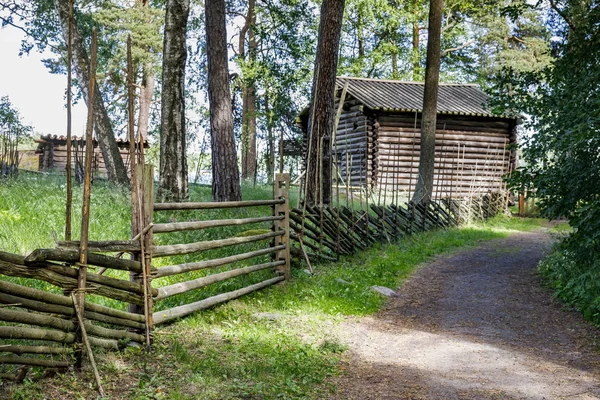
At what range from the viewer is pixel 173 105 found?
10.8 meters

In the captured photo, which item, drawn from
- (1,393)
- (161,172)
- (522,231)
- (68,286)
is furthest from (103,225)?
(522,231)

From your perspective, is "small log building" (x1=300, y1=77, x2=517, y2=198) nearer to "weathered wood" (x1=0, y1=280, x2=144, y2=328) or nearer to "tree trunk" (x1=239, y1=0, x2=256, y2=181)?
"tree trunk" (x1=239, y1=0, x2=256, y2=181)

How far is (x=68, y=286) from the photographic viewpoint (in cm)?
413

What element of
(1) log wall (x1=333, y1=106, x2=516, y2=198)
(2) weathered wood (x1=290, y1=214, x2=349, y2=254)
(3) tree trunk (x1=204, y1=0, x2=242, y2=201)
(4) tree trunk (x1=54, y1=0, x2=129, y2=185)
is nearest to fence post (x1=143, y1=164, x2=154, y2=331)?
(2) weathered wood (x1=290, y1=214, x2=349, y2=254)

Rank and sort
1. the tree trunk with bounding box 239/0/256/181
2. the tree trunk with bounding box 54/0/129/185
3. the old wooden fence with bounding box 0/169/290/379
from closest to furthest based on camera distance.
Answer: the old wooden fence with bounding box 0/169/290/379, the tree trunk with bounding box 54/0/129/185, the tree trunk with bounding box 239/0/256/181

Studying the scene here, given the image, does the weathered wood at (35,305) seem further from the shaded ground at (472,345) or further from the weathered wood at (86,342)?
the shaded ground at (472,345)

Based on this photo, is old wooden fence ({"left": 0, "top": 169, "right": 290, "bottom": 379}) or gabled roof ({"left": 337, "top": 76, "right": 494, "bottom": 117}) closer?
old wooden fence ({"left": 0, "top": 169, "right": 290, "bottom": 379})

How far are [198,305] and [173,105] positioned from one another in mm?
5747

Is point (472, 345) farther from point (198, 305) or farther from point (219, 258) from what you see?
point (219, 258)

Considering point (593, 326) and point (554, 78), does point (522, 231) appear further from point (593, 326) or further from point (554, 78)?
point (593, 326)

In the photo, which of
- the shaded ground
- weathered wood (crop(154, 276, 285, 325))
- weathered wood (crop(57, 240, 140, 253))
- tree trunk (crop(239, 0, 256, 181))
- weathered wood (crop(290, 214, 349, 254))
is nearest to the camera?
weathered wood (crop(57, 240, 140, 253))

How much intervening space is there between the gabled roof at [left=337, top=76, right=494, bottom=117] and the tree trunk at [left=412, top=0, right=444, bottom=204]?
377 centimetres

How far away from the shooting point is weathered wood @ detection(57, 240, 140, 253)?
13.6 feet

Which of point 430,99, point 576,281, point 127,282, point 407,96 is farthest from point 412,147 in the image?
point 127,282
